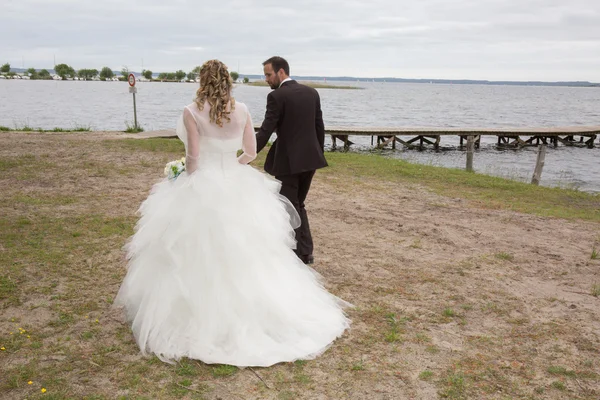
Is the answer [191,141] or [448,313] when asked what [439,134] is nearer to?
[448,313]

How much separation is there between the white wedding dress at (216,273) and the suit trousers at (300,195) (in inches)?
59.3

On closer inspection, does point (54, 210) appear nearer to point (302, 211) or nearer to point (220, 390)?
point (302, 211)

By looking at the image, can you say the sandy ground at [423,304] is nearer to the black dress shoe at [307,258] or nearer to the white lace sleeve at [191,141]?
the black dress shoe at [307,258]

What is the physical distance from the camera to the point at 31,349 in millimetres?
4637

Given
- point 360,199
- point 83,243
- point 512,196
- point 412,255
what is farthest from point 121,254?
point 512,196

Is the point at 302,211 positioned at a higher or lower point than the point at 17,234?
higher

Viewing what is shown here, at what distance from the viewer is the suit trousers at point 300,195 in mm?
6691

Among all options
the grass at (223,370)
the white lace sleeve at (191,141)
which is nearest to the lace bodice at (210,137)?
the white lace sleeve at (191,141)

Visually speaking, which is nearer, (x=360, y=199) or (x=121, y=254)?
(x=121, y=254)

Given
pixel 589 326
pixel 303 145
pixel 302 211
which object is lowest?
pixel 589 326

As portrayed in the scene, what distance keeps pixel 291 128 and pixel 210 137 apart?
182 cm

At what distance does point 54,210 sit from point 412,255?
6358 millimetres

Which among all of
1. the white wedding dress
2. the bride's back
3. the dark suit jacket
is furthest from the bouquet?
the dark suit jacket

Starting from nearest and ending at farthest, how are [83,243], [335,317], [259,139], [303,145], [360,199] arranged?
[335,317], [259,139], [303,145], [83,243], [360,199]
